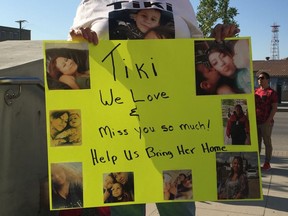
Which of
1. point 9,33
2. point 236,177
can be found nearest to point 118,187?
point 236,177

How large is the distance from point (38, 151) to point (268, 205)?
2626mm

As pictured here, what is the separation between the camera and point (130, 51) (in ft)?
6.19

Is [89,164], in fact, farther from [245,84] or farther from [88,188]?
[245,84]

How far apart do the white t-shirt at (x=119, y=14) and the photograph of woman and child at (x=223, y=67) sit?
0.19 metres

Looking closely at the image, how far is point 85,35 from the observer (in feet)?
5.97

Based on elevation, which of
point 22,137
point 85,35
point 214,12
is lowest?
point 22,137

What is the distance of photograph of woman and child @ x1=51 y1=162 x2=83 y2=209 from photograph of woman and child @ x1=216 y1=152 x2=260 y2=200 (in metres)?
0.65

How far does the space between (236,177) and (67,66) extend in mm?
935

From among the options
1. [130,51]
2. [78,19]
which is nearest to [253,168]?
[130,51]


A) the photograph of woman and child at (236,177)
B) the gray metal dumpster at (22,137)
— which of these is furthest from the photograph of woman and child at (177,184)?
the gray metal dumpster at (22,137)

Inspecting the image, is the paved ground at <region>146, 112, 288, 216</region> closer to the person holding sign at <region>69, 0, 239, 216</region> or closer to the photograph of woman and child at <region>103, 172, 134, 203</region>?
the person holding sign at <region>69, 0, 239, 216</region>

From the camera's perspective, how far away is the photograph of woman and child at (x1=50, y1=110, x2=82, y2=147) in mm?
1816

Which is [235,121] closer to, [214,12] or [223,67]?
[223,67]

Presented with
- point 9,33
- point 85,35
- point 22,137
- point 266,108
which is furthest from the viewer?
point 9,33
